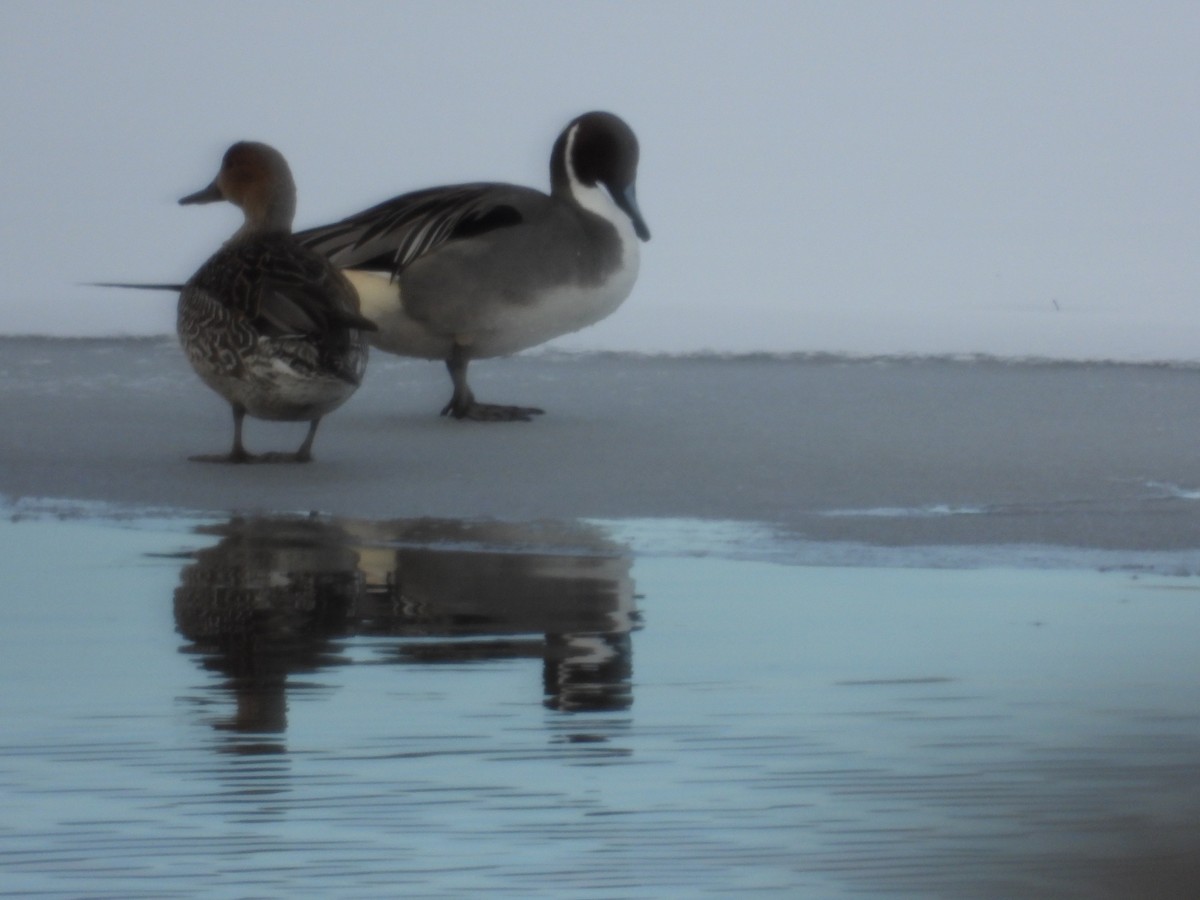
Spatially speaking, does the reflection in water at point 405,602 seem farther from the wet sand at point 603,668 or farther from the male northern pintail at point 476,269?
the male northern pintail at point 476,269

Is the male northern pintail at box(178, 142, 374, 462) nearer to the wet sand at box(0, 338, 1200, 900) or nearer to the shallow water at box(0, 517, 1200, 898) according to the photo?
the wet sand at box(0, 338, 1200, 900)

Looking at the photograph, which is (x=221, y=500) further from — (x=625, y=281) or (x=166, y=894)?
(x=166, y=894)

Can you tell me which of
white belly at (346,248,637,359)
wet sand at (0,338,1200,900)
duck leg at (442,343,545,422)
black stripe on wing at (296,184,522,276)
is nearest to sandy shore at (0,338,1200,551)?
wet sand at (0,338,1200,900)

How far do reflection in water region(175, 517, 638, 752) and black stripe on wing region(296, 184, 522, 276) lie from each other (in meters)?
2.04

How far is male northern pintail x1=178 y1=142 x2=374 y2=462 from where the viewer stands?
5.00 meters

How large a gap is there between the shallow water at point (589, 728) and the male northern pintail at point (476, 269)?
2504 mm

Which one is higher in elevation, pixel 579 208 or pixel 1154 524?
pixel 579 208

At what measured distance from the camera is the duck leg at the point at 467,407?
6215 mm

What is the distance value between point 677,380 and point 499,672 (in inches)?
189

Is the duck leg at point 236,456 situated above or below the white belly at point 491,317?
below

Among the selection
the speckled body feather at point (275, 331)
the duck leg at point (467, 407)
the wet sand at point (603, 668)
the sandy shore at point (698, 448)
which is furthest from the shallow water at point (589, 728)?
the duck leg at point (467, 407)

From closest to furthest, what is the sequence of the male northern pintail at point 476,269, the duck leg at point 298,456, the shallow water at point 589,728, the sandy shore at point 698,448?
the shallow water at point 589,728
the sandy shore at point 698,448
the duck leg at point 298,456
the male northern pintail at point 476,269

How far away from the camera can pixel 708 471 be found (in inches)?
196

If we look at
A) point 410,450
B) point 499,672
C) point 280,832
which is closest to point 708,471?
point 410,450
